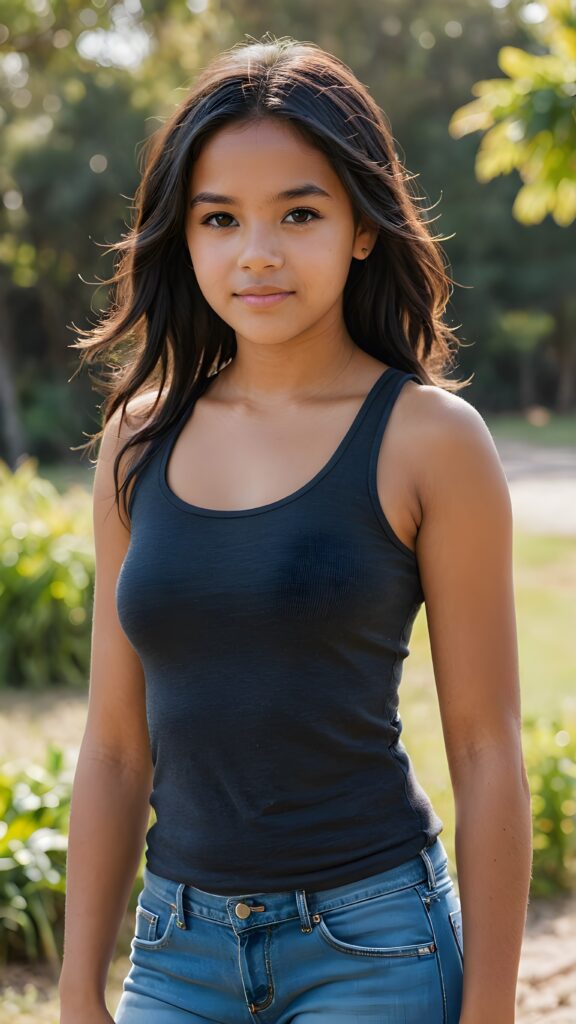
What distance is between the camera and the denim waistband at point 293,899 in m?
1.51

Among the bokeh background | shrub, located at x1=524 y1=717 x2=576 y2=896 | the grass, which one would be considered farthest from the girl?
shrub, located at x1=524 y1=717 x2=576 y2=896

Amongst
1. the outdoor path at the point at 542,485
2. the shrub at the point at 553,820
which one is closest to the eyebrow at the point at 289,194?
the shrub at the point at 553,820

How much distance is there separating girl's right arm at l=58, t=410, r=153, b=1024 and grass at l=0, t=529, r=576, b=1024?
1.83 m

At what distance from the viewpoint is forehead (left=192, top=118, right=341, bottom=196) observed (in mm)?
1682

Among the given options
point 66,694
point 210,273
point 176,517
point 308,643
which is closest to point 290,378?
point 210,273

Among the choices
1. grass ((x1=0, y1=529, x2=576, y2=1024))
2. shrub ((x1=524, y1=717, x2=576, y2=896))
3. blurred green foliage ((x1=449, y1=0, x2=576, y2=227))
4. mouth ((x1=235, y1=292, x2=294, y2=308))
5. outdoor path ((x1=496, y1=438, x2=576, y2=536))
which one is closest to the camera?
mouth ((x1=235, y1=292, x2=294, y2=308))

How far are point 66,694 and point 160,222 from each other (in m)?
5.53

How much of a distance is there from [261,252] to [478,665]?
598 mm

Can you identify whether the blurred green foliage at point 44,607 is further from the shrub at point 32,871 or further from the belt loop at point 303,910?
the belt loop at point 303,910

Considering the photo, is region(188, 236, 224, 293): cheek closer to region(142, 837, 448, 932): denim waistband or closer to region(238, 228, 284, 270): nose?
region(238, 228, 284, 270): nose

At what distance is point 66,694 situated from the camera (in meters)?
7.09

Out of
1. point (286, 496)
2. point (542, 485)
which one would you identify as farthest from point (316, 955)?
point (542, 485)

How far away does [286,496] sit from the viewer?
5.27ft

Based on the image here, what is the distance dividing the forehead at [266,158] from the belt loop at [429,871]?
873 mm
